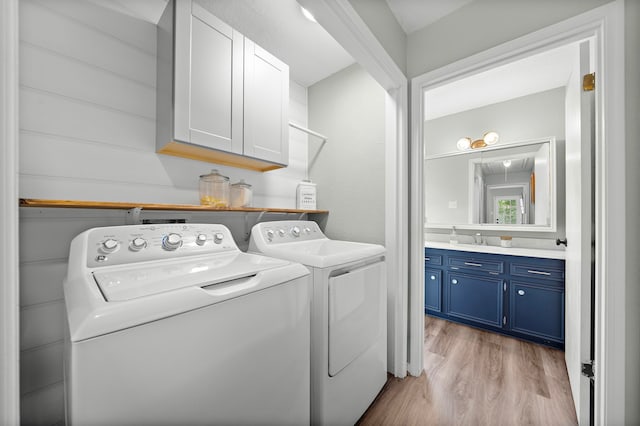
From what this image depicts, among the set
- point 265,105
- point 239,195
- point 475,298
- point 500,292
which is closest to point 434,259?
point 475,298

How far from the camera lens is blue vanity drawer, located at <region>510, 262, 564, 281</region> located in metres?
2.18

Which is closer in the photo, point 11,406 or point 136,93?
point 11,406

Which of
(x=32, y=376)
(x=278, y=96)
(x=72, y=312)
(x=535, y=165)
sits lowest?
(x=32, y=376)

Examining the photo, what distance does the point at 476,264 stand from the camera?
2.59 metres

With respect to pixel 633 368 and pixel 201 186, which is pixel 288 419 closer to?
pixel 201 186

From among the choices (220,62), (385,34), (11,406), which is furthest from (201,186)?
(385,34)

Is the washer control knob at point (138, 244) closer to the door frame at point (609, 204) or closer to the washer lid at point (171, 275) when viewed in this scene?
the washer lid at point (171, 275)

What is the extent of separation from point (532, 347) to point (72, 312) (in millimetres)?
3131

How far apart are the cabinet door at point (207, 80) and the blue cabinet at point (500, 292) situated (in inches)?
99.0

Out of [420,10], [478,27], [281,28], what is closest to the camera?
[478,27]

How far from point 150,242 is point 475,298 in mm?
2891

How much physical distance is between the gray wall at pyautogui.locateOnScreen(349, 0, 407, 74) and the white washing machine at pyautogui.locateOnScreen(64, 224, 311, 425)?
1.44 m

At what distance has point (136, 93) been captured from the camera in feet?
4.41

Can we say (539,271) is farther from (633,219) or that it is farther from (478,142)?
(478,142)
